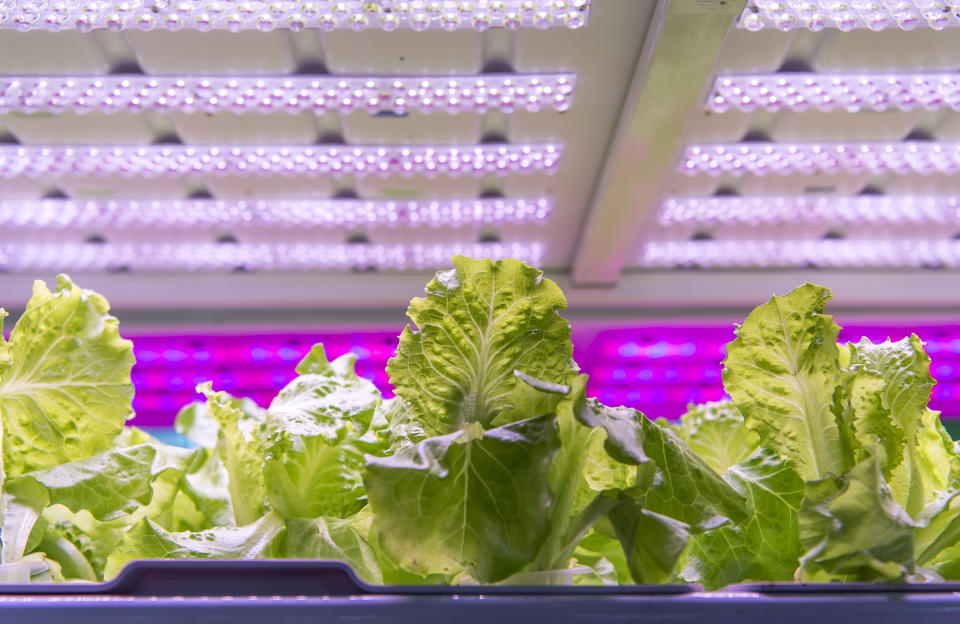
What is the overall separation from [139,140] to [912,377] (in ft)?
4.67

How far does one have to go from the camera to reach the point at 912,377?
606 millimetres

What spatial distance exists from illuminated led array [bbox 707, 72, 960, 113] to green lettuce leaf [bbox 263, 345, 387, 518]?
1.00m

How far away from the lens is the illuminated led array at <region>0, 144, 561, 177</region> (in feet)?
5.08

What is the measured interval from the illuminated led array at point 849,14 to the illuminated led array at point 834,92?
15 centimetres

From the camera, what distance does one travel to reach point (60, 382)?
684mm

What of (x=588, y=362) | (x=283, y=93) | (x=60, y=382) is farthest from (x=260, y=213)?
(x=60, y=382)

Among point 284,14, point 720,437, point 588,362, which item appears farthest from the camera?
point 588,362

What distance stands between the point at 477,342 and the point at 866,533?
28 centimetres

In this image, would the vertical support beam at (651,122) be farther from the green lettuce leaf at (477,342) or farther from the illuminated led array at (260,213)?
the green lettuce leaf at (477,342)

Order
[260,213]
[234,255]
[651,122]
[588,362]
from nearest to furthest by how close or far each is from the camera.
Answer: [651,122]
[260,213]
[234,255]
[588,362]

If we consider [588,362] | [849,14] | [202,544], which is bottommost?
[202,544]

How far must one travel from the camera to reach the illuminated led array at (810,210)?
5.78 feet

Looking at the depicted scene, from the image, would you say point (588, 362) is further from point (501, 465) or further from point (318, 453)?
point (501, 465)

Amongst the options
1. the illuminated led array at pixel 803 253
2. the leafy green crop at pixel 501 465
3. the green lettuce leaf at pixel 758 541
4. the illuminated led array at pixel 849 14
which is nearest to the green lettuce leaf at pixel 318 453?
the leafy green crop at pixel 501 465
